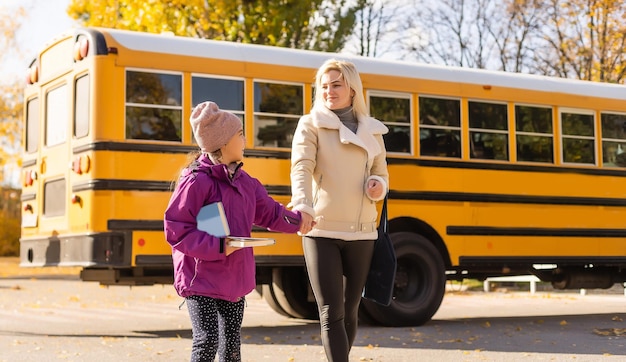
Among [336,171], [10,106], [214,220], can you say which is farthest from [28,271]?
[214,220]

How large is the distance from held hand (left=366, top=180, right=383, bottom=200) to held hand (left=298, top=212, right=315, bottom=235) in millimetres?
517

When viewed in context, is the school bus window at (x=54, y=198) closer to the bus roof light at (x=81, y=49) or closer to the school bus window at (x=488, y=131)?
the bus roof light at (x=81, y=49)

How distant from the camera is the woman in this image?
5.34 metres

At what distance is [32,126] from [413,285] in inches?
166

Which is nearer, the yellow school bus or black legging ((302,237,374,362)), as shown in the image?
black legging ((302,237,374,362))

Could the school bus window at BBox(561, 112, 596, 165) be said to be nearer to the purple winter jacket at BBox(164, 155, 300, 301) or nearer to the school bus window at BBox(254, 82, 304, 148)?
the school bus window at BBox(254, 82, 304, 148)

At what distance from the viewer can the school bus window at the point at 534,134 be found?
11.3m

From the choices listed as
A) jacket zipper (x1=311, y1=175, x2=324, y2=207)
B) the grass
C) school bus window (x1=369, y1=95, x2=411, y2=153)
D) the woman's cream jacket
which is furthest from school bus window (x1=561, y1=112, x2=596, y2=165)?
the grass

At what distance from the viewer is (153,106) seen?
31.7 ft

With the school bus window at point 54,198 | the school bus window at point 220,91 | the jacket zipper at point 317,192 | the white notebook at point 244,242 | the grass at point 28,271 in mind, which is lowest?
the grass at point 28,271

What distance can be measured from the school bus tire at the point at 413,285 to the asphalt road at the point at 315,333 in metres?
0.15

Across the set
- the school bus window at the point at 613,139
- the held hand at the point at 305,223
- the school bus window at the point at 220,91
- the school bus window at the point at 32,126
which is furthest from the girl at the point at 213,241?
the school bus window at the point at 613,139

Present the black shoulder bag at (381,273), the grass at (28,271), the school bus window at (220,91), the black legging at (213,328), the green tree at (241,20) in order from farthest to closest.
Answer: the grass at (28,271) < the green tree at (241,20) < the school bus window at (220,91) < the black shoulder bag at (381,273) < the black legging at (213,328)

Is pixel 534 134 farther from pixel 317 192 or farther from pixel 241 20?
pixel 241 20
